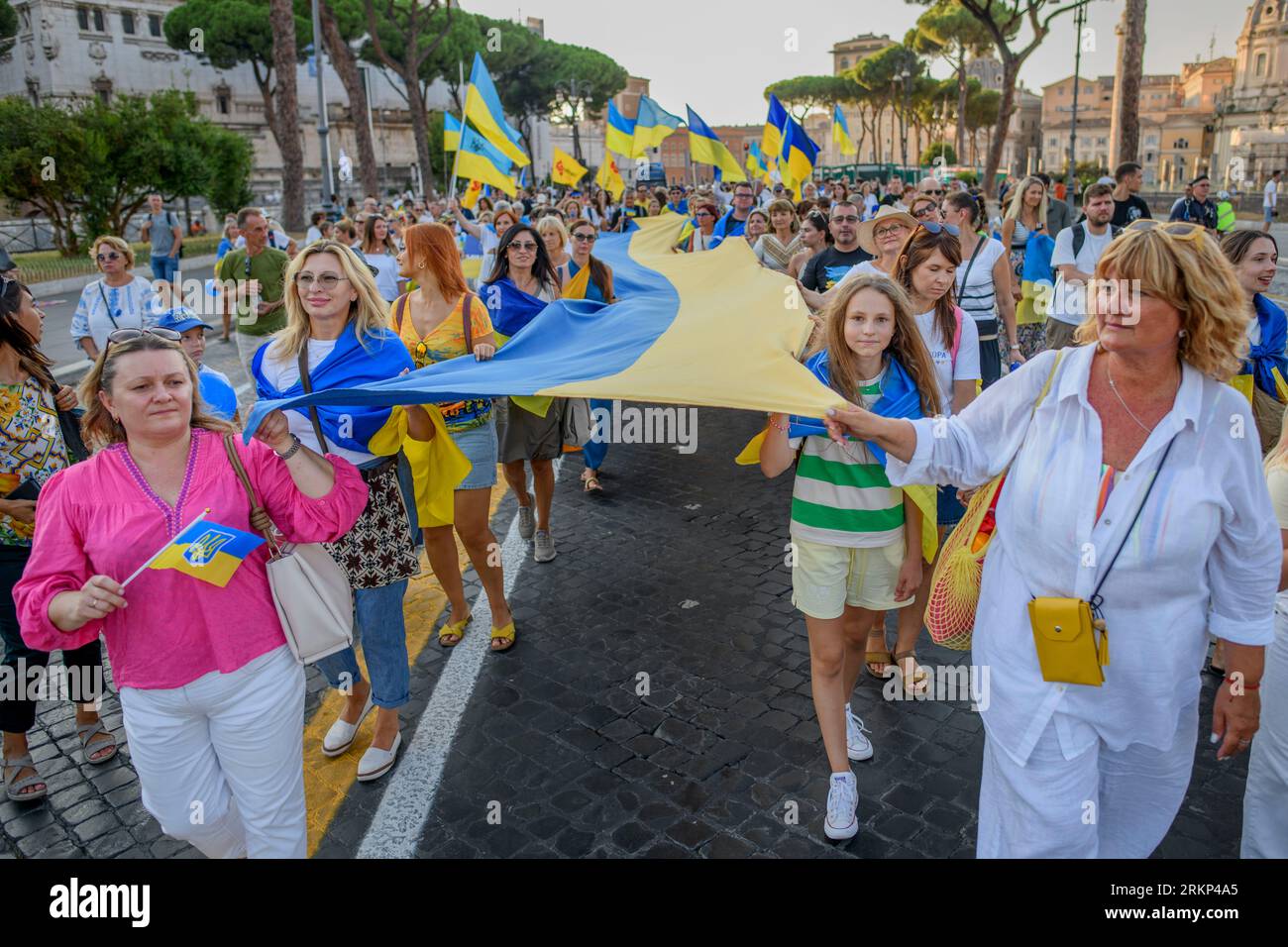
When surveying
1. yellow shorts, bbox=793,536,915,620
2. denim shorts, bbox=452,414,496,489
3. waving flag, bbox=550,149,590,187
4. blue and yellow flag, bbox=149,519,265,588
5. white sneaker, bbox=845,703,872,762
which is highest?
waving flag, bbox=550,149,590,187

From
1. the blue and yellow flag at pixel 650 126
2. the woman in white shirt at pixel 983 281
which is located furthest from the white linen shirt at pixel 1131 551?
the blue and yellow flag at pixel 650 126

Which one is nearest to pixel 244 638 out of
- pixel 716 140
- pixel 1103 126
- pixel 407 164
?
pixel 716 140

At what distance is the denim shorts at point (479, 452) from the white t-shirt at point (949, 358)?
2171mm

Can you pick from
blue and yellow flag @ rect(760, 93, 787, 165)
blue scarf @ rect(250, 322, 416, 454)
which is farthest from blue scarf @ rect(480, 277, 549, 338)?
blue and yellow flag @ rect(760, 93, 787, 165)

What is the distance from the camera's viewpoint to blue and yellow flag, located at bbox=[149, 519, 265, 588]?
8.07 ft

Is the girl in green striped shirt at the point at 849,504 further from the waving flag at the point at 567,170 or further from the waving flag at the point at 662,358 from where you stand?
the waving flag at the point at 567,170

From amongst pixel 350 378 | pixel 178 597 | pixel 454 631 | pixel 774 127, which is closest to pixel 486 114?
pixel 774 127

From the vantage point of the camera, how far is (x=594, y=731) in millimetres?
4109

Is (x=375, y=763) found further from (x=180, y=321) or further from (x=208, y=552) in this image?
(x=180, y=321)

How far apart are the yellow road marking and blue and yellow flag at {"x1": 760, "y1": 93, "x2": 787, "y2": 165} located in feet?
38.2

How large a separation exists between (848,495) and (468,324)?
2.22 m

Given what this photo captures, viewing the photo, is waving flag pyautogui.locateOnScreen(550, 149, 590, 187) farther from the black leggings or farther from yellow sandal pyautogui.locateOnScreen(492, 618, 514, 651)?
the black leggings

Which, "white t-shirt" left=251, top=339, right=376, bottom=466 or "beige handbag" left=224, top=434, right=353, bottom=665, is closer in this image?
"beige handbag" left=224, top=434, right=353, bottom=665

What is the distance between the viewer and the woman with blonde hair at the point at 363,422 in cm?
353
